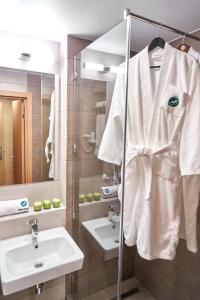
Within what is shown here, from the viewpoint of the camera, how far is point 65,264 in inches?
52.8

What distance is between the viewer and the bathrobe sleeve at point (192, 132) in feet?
3.41

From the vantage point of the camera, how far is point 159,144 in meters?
1.13

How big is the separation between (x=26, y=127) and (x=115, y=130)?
2.65 feet

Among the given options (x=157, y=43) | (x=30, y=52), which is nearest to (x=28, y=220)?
(x=30, y=52)

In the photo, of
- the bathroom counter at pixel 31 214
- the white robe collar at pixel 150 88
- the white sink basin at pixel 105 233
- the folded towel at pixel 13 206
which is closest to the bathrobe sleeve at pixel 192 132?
the white robe collar at pixel 150 88

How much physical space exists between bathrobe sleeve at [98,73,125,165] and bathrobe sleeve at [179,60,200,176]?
0.37 meters

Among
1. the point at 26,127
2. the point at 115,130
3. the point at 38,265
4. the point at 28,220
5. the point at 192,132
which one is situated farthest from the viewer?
the point at 26,127

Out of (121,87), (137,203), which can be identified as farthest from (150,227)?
(121,87)

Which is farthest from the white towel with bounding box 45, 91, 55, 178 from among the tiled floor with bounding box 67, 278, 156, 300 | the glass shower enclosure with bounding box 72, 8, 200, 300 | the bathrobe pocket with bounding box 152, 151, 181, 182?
the tiled floor with bounding box 67, 278, 156, 300

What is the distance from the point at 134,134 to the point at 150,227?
52 cm

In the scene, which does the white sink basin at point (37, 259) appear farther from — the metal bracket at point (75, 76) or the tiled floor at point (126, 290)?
the metal bracket at point (75, 76)

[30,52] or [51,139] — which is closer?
[30,52]

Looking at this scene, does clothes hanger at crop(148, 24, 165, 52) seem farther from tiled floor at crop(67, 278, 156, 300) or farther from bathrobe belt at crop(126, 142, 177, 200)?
tiled floor at crop(67, 278, 156, 300)

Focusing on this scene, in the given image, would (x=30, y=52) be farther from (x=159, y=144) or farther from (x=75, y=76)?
(x=159, y=144)
